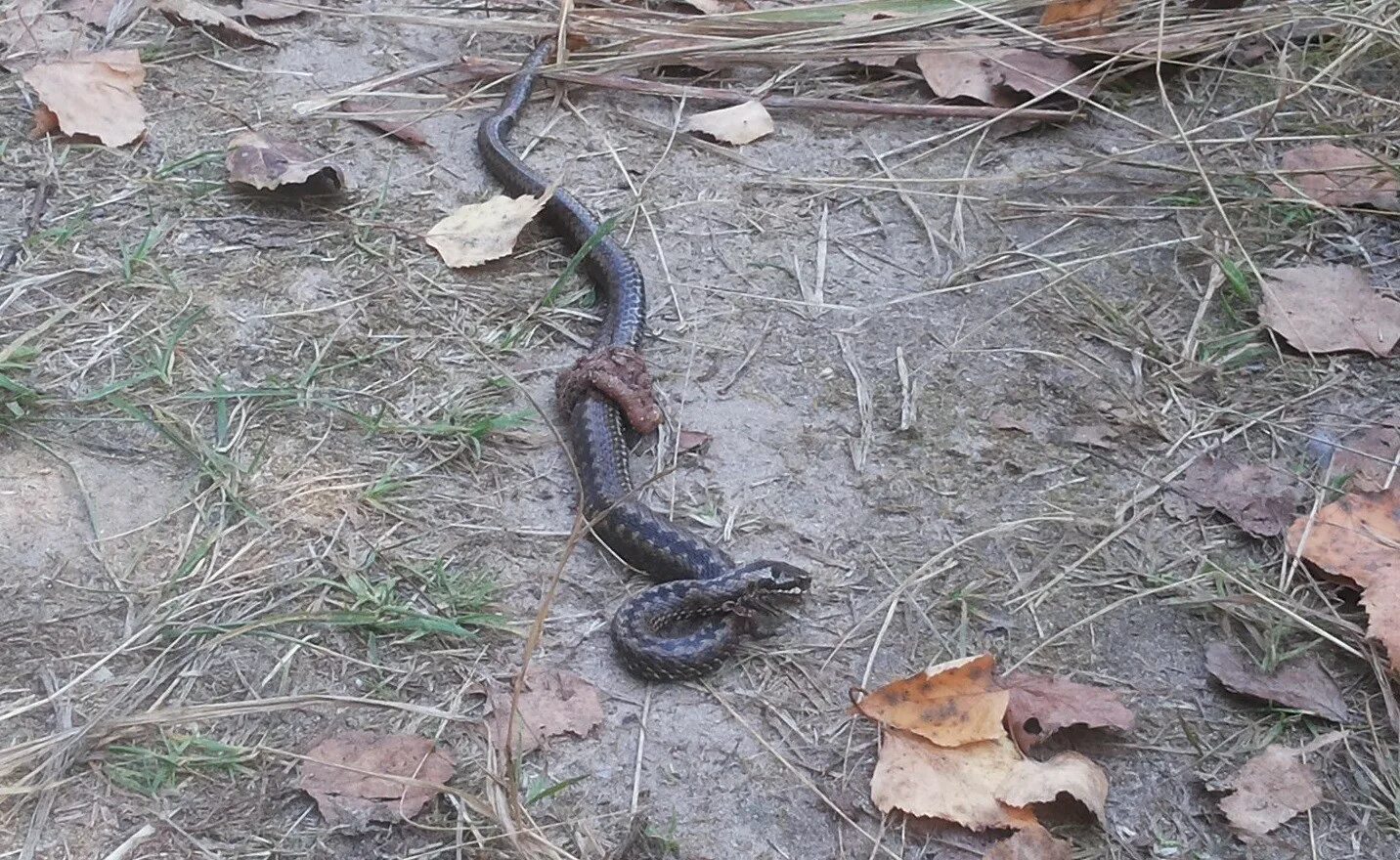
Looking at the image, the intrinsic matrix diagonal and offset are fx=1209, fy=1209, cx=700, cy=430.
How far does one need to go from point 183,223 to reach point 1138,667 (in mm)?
3619

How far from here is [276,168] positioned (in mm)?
4598

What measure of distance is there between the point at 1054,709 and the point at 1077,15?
352 cm

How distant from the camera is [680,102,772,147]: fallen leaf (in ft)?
16.8

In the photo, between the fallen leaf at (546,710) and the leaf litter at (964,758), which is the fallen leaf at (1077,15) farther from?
the fallen leaf at (546,710)

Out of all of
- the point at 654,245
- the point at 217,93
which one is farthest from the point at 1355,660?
the point at 217,93

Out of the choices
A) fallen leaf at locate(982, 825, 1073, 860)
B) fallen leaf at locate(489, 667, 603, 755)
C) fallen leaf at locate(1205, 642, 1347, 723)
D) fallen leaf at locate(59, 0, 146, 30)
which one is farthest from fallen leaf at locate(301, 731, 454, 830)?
fallen leaf at locate(59, 0, 146, 30)

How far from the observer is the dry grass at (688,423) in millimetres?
2922

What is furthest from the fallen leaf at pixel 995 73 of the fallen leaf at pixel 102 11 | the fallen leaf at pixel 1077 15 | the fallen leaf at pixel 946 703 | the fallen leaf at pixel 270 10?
the fallen leaf at pixel 102 11

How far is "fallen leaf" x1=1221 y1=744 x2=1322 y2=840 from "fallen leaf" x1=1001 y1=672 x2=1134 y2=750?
29 cm

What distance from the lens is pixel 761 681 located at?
3.21 meters

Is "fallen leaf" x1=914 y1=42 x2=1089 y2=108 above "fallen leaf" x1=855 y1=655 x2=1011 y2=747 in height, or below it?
above

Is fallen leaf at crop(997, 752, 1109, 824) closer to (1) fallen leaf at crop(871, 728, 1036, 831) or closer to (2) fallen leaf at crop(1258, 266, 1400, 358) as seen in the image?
(1) fallen leaf at crop(871, 728, 1036, 831)

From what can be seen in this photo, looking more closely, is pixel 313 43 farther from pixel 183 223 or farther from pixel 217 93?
pixel 183 223

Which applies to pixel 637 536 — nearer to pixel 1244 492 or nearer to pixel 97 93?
pixel 1244 492
